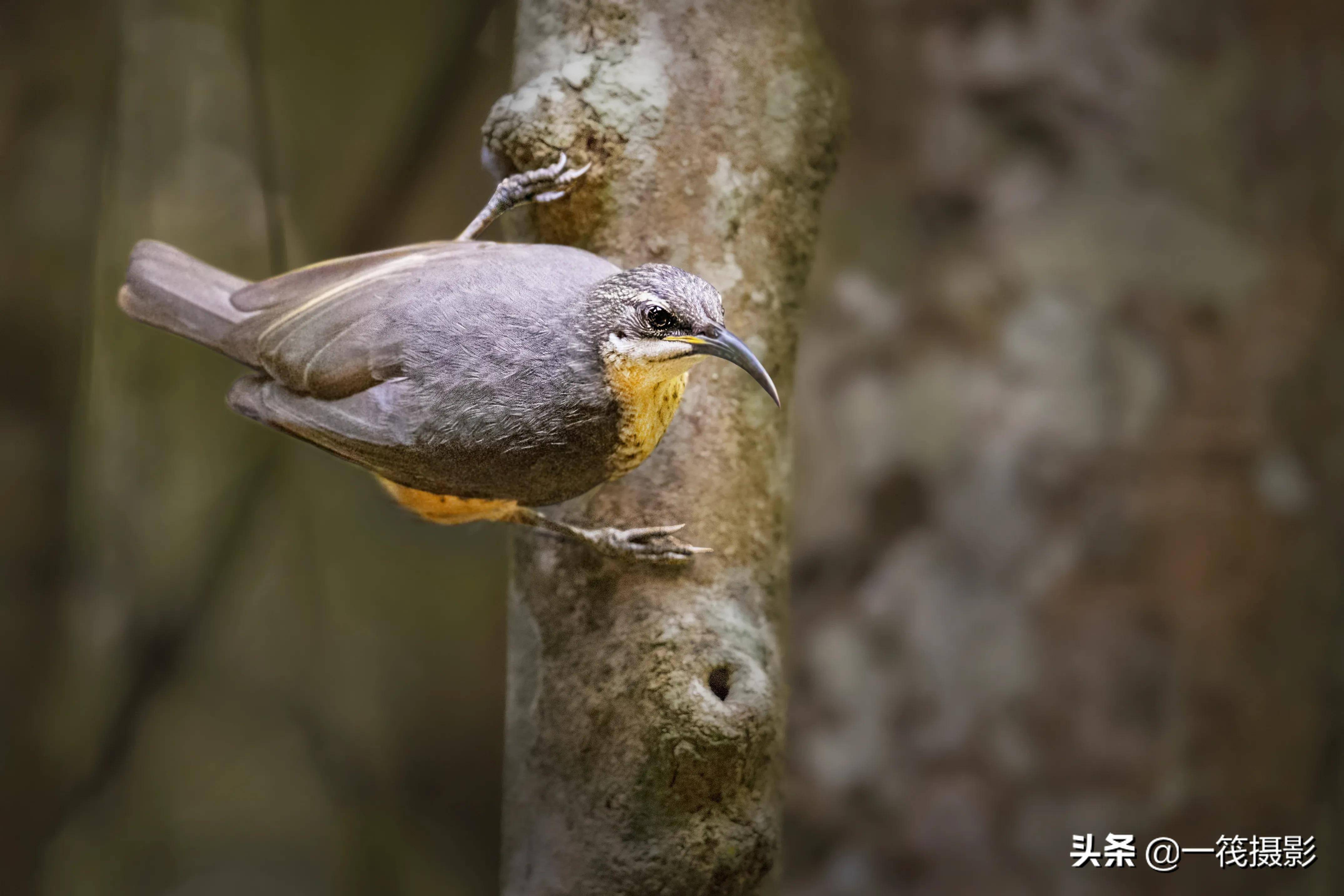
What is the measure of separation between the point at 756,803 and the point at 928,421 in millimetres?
1092

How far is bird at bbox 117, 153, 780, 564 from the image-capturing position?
0.97 m

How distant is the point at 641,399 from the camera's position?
1004mm

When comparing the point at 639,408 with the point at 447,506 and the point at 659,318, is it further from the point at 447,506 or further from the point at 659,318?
the point at 447,506

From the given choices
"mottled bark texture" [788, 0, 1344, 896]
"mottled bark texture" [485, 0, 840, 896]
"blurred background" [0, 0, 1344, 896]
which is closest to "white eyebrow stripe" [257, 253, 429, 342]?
"mottled bark texture" [485, 0, 840, 896]

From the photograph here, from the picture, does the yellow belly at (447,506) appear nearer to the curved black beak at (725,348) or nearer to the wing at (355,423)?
the wing at (355,423)

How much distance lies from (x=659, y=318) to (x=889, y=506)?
1173mm

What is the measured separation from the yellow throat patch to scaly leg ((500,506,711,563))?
0.28 ft

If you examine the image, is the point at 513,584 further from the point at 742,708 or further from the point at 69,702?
the point at 69,702

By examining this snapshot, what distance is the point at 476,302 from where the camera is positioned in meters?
1.02

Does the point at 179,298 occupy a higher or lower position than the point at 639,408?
higher

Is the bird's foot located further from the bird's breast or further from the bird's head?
the bird's head

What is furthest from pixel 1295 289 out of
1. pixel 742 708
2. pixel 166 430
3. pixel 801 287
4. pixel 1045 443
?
pixel 166 430

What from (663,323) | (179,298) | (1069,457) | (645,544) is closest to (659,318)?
(663,323)

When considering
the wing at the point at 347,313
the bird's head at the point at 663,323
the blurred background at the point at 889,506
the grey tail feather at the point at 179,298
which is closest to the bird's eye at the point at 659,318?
the bird's head at the point at 663,323
